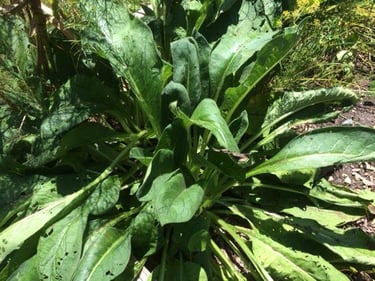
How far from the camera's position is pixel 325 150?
187 centimetres

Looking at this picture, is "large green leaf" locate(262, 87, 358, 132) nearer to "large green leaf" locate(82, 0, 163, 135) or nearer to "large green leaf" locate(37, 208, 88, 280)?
"large green leaf" locate(82, 0, 163, 135)

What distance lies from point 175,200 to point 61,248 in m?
0.42

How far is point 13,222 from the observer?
196 cm

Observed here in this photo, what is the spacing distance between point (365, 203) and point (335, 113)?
407 mm

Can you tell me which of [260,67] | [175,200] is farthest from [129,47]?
[175,200]

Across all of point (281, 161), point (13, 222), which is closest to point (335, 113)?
point (281, 161)

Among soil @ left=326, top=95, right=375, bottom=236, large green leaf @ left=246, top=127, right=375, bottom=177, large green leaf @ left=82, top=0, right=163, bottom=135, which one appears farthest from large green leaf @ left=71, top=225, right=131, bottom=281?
soil @ left=326, top=95, right=375, bottom=236

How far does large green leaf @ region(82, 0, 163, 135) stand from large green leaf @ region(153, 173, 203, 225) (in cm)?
33

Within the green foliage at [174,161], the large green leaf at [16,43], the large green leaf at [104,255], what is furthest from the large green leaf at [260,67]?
the large green leaf at [16,43]

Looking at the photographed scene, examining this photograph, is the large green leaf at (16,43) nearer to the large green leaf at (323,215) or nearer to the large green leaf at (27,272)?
the large green leaf at (27,272)

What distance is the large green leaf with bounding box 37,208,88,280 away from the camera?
5.57 ft

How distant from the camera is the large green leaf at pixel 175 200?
156 cm

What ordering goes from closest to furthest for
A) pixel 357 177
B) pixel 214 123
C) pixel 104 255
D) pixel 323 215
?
pixel 214 123, pixel 104 255, pixel 323 215, pixel 357 177

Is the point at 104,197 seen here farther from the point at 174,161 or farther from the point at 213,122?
the point at 213,122
